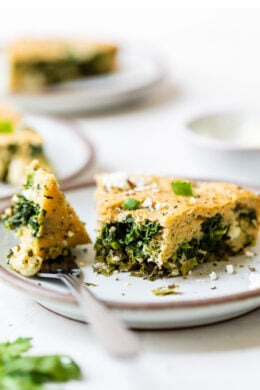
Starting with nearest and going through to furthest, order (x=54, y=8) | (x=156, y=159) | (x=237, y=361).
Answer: (x=237, y=361) → (x=156, y=159) → (x=54, y=8)

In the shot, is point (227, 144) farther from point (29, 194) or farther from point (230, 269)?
point (29, 194)

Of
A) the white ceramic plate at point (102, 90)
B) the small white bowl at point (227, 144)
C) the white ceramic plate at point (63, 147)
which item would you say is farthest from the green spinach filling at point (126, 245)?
the white ceramic plate at point (102, 90)

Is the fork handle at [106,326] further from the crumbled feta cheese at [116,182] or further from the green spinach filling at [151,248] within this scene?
the crumbled feta cheese at [116,182]

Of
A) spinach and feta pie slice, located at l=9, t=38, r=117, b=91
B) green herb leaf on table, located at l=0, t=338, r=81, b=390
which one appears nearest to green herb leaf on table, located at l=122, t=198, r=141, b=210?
green herb leaf on table, located at l=0, t=338, r=81, b=390

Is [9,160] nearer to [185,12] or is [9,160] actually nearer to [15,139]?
[15,139]

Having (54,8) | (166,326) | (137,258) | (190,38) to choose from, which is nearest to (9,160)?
(137,258)

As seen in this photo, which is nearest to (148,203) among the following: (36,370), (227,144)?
(36,370)
